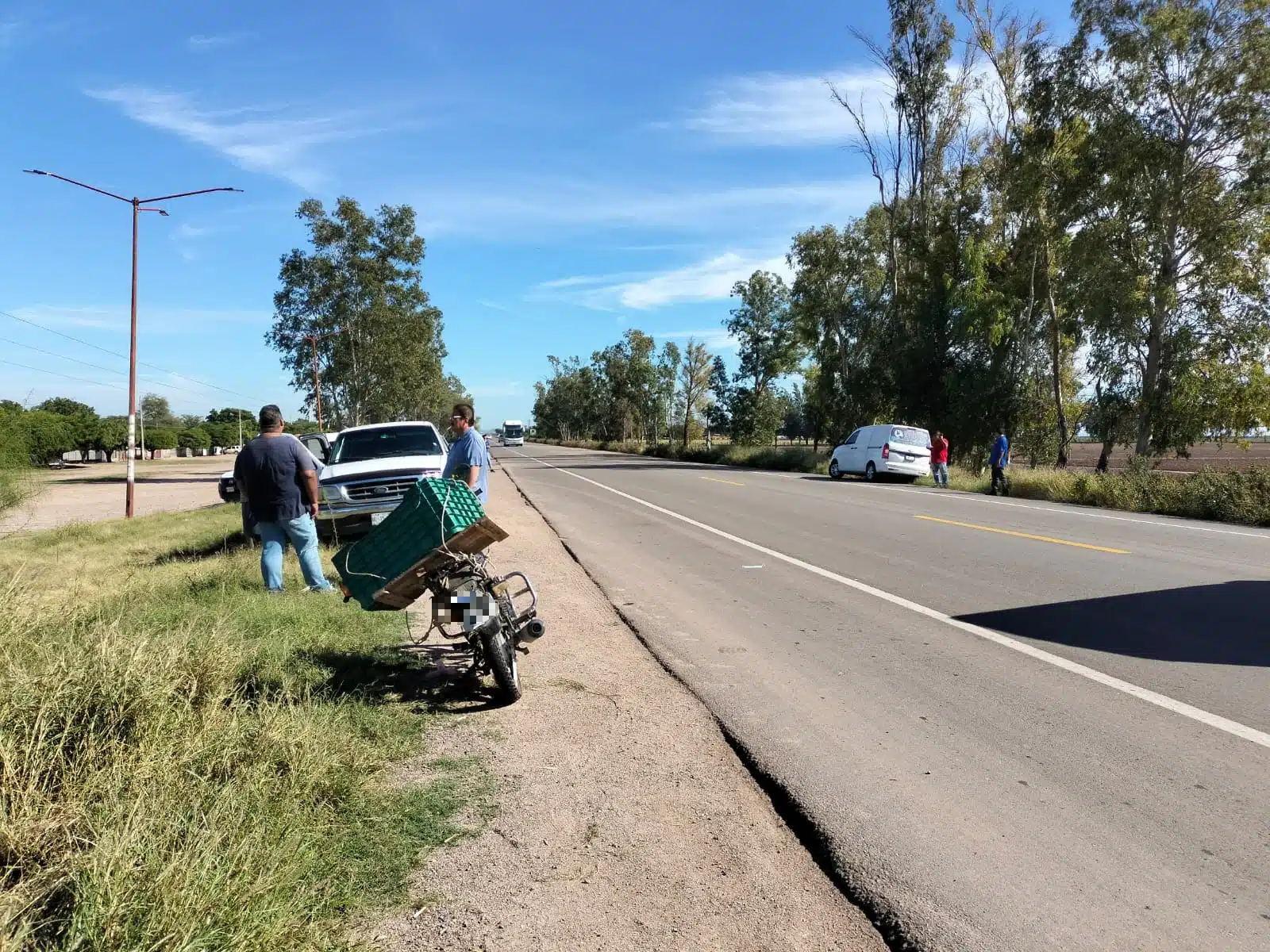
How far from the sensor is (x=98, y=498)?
30375 mm

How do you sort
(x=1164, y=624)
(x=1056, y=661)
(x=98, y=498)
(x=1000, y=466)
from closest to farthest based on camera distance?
(x=1056, y=661) < (x=1164, y=624) < (x=1000, y=466) < (x=98, y=498)

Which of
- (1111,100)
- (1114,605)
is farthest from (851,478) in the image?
(1114,605)

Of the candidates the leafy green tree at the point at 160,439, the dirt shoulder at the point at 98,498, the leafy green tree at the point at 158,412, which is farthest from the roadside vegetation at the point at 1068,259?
the leafy green tree at the point at 158,412

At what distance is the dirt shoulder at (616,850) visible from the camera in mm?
3066

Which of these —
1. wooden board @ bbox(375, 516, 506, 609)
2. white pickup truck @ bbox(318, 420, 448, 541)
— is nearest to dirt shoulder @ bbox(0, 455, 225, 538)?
white pickup truck @ bbox(318, 420, 448, 541)

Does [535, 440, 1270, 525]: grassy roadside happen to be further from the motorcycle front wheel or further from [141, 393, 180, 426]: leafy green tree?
[141, 393, 180, 426]: leafy green tree

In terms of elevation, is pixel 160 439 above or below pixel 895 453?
below

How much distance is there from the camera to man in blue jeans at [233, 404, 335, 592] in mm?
8391

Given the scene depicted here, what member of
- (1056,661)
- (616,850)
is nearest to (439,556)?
(616,850)

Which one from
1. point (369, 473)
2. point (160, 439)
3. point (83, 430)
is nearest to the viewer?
point (369, 473)

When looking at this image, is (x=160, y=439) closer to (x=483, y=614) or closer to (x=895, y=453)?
(x=895, y=453)

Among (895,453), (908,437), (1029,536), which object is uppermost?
(908,437)

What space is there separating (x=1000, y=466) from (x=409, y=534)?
68.3 feet

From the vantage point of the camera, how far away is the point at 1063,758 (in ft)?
14.9
